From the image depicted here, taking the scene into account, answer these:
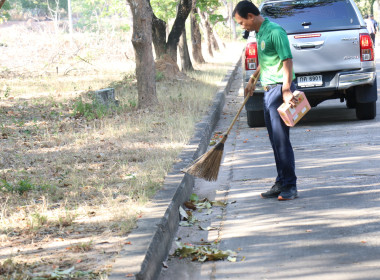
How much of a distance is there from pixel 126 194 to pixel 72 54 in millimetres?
21124

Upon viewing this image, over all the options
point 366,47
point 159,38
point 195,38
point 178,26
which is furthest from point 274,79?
point 195,38

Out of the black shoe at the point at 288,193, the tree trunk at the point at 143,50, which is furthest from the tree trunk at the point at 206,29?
the black shoe at the point at 288,193

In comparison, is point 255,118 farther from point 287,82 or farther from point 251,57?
point 287,82

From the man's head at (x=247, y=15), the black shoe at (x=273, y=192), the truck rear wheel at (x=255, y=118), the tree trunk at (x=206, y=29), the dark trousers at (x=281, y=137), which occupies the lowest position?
the tree trunk at (x=206, y=29)

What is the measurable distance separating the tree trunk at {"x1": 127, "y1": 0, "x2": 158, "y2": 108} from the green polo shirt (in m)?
6.10

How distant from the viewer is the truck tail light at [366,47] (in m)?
10.3

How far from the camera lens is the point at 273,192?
22.4ft

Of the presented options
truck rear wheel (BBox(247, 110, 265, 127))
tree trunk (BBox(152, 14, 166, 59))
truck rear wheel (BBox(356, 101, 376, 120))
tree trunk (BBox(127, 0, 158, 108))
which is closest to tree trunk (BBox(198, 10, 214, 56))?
tree trunk (BBox(152, 14, 166, 59))

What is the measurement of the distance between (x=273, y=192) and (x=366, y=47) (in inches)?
171

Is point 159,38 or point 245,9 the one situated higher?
point 245,9

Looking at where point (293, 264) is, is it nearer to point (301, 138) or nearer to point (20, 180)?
point (20, 180)

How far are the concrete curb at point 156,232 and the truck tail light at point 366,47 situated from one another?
3486mm

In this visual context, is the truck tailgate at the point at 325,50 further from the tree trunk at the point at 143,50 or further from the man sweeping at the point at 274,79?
the man sweeping at the point at 274,79

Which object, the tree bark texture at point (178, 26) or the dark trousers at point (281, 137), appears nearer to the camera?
the dark trousers at point (281, 137)
